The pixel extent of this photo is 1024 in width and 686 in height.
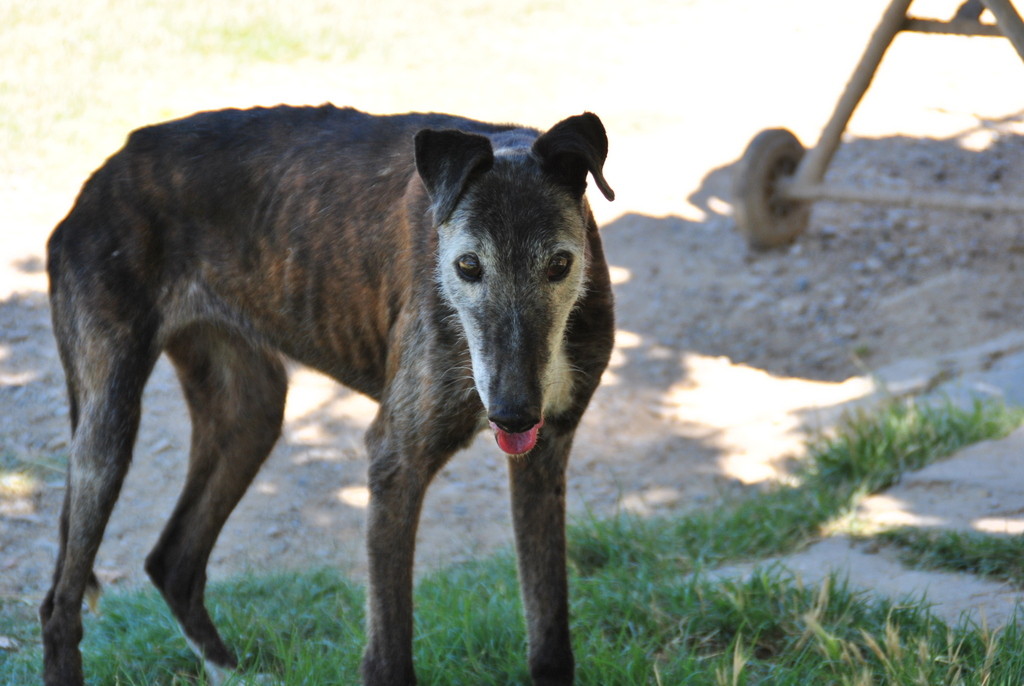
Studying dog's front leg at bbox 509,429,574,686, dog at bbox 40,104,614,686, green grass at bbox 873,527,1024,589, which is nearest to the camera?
dog at bbox 40,104,614,686

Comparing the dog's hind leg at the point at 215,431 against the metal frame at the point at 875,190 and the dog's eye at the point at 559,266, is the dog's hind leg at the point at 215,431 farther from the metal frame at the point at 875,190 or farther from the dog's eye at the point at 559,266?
the metal frame at the point at 875,190

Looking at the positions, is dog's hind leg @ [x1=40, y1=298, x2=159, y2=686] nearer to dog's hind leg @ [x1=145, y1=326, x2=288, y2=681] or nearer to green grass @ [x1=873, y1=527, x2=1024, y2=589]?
dog's hind leg @ [x1=145, y1=326, x2=288, y2=681]

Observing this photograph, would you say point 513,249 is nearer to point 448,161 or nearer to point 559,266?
point 559,266

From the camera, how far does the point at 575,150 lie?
3.14 metres

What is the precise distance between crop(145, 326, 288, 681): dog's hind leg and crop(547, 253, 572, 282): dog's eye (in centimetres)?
162

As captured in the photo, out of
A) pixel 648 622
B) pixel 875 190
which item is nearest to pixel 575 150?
pixel 648 622

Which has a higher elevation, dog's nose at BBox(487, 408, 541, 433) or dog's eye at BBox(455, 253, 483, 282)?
dog's eye at BBox(455, 253, 483, 282)

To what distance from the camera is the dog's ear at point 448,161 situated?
121 inches

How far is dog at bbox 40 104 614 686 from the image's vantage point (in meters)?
3.11

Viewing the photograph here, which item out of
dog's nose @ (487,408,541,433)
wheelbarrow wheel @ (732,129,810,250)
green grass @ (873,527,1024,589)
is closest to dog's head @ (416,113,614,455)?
dog's nose @ (487,408,541,433)

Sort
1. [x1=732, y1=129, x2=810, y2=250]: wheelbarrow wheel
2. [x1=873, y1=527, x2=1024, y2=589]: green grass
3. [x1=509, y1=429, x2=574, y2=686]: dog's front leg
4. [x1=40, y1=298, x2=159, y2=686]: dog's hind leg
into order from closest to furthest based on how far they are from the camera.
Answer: [x1=509, y1=429, x2=574, y2=686]: dog's front leg
[x1=40, y1=298, x2=159, y2=686]: dog's hind leg
[x1=873, y1=527, x2=1024, y2=589]: green grass
[x1=732, y1=129, x2=810, y2=250]: wheelbarrow wheel

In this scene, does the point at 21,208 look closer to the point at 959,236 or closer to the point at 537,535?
the point at 537,535

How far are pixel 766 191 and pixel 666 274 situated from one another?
40.5 inches

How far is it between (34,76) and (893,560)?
8.05 meters
